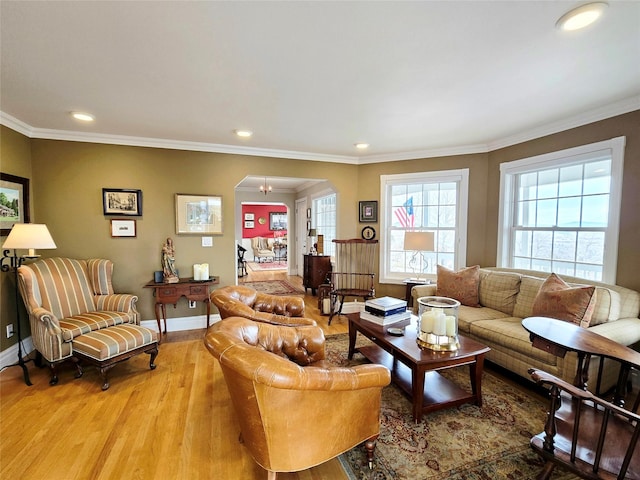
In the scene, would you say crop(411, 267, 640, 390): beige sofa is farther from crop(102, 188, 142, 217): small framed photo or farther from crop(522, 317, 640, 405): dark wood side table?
crop(102, 188, 142, 217): small framed photo

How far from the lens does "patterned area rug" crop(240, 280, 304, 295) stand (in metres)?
6.27

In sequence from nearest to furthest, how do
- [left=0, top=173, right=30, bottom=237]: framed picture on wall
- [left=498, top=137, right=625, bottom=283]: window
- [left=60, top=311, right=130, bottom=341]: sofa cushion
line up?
[left=60, top=311, right=130, bottom=341]: sofa cushion < [left=498, top=137, right=625, bottom=283]: window < [left=0, top=173, right=30, bottom=237]: framed picture on wall

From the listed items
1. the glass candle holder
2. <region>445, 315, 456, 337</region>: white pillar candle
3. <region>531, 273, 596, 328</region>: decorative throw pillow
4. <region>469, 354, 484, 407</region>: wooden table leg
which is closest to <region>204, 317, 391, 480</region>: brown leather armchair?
the glass candle holder

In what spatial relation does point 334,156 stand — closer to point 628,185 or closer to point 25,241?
point 628,185

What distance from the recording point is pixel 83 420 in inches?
81.9

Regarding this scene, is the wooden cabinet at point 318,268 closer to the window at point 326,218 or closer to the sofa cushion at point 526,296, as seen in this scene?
the window at point 326,218

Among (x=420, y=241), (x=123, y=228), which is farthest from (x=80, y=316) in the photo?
(x=420, y=241)

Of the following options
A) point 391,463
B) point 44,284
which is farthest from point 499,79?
point 44,284

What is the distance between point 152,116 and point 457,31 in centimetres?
276

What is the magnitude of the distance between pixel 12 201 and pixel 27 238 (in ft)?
2.66

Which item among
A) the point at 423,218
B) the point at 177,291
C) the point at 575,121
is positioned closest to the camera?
the point at 575,121

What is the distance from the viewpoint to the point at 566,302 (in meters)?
2.37

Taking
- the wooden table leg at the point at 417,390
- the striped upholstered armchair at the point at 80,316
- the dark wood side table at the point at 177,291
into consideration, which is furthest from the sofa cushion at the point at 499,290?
the striped upholstered armchair at the point at 80,316

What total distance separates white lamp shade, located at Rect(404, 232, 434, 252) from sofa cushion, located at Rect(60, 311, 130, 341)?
3534 mm
